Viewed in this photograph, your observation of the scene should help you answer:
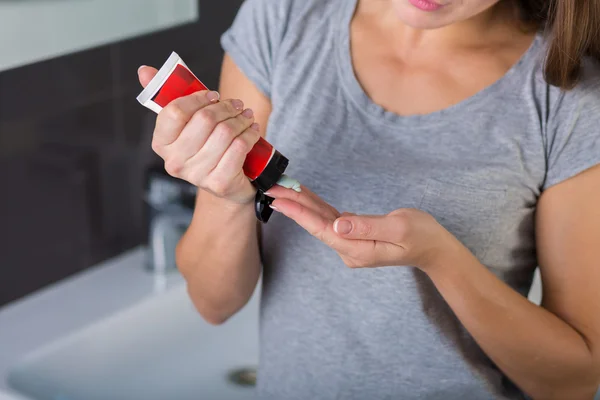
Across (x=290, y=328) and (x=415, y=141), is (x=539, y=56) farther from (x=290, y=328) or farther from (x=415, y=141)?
(x=290, y=328)

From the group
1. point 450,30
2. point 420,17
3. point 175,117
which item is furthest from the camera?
point 450,30

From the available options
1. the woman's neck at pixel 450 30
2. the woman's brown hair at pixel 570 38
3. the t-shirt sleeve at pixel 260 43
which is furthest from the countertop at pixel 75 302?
the woman's brown hair at pixel 570 38

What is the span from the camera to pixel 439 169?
33.4 inches

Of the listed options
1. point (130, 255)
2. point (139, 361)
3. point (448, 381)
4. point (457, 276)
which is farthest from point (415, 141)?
point (130, 255)

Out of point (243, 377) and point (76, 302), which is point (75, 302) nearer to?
point (76, 302)

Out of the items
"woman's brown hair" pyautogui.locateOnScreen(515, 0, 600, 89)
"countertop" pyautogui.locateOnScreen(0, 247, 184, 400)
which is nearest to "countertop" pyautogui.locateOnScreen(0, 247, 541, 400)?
"countertop" pyautogui.locateOnScreen(0, 247, 184, 400)

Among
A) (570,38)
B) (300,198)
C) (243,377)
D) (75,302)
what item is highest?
(570,38)

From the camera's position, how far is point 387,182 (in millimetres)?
853

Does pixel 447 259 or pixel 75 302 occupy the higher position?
pixel 447 259

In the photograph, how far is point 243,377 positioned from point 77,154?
469 mm

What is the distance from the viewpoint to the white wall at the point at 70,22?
1014 mm

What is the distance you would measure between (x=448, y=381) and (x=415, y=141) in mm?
249

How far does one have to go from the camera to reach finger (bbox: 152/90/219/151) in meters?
0.65

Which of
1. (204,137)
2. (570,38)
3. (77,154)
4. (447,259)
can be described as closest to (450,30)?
(570,38)
